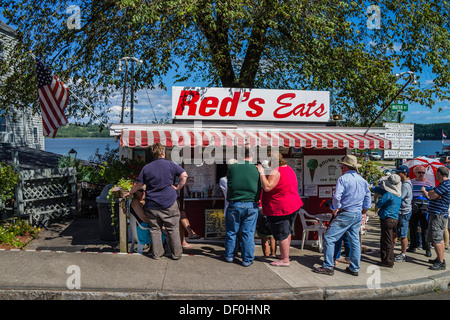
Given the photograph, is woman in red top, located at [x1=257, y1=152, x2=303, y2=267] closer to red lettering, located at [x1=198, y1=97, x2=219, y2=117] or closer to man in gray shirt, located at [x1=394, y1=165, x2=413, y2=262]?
man in gray shirt, located at [x1=394, y1=165, x2=413, y2=262]

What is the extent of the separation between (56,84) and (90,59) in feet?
16.7

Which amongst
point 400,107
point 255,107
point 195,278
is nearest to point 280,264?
point 195,278

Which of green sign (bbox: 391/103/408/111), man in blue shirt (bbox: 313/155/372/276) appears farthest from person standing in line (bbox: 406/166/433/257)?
green sign (bbox: 391/103/408/111)

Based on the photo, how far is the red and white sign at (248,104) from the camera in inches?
316

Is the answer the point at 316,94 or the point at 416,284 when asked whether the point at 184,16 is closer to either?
the point at 316,94

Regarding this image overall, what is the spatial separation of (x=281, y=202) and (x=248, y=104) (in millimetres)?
2949

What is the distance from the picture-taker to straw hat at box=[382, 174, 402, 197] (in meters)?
6.34

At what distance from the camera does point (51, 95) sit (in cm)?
786

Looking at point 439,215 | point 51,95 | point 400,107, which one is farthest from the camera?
point 400,107

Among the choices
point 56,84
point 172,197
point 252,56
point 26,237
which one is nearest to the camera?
point 172,197

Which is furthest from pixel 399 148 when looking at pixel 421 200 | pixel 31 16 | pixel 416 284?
pixel 31 16

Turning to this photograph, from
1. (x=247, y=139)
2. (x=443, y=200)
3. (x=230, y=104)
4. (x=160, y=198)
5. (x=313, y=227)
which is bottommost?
(x=313, y=227)

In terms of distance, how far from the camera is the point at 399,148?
929 cm

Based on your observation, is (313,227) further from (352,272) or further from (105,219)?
(105,219)
